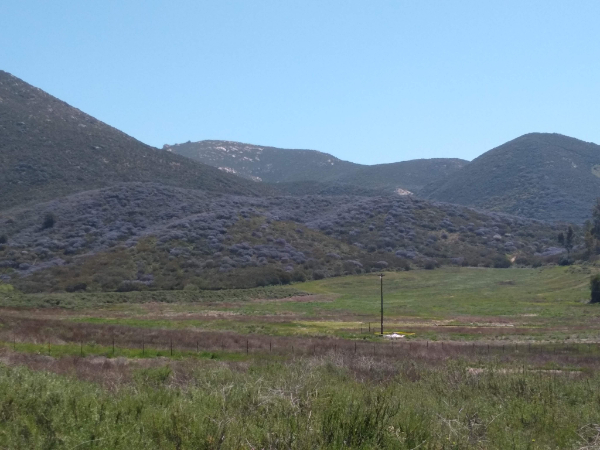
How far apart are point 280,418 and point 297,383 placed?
315 centimetres

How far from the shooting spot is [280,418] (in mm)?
9992

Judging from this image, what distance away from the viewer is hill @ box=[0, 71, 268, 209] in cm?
11381

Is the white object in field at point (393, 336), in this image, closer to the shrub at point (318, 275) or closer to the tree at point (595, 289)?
the tree at point (595, 289)

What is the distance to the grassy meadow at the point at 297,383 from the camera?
9.73 meters

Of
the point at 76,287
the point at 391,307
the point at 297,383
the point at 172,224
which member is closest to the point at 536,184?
the point at 172,224

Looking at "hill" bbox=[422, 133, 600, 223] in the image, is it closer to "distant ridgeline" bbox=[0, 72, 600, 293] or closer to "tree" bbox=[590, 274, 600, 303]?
"distant ridgeline" bbox=[0, 72, 600, 293]

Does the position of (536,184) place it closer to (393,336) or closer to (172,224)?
(172,224)

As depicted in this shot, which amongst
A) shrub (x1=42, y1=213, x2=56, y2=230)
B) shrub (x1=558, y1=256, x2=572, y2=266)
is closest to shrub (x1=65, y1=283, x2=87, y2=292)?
shrub (x1=42, y1=213, x2=56, y2=230)

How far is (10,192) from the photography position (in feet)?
361

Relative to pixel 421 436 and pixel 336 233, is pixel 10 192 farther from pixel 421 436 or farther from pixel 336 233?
pixel 421 436

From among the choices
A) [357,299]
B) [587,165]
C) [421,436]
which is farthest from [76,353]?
[587,165]

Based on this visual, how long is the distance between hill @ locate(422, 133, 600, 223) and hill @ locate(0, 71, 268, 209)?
65.8 m

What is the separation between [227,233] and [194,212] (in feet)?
43.8

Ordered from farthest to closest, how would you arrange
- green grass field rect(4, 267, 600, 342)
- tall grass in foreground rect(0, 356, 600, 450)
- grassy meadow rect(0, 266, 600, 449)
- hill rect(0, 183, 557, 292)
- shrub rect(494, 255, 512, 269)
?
shrub rect(494, 255, 512, 269)
hill rect(0, 183, 557, 292)
green grass field rect(4, 267, 600, 342)
grassy meadow rect(0, 266, 600, 449)
tall grass in foreground rect(0, 356, 600, 450)
